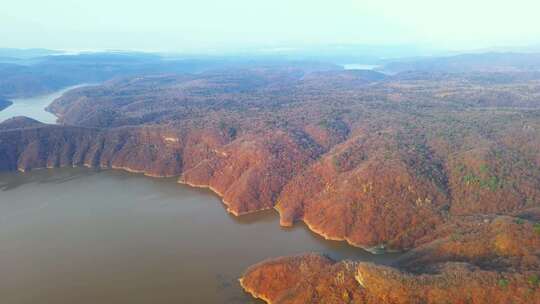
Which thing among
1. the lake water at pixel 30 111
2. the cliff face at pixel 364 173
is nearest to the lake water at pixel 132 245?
the cliff face at pixel 364 173

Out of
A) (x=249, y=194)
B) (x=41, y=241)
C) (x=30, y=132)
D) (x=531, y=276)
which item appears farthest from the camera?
(x=30, y=132)

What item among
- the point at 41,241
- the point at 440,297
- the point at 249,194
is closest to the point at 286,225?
the point at 249,194

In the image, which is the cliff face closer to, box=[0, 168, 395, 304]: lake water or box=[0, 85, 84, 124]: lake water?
box=[0, 168, 395, 304]: lake water

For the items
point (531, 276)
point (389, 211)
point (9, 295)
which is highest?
point (531, 276)

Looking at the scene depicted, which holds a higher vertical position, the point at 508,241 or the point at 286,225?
the point at 508,241

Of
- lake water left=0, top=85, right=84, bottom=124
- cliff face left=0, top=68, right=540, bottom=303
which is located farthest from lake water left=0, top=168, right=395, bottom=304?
lake water left=0, top=85, right=84, bottom=124

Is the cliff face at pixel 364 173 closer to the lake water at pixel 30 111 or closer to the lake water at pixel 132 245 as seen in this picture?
the lake water at pixel 132 245

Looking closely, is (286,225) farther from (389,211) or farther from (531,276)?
(531,276)
